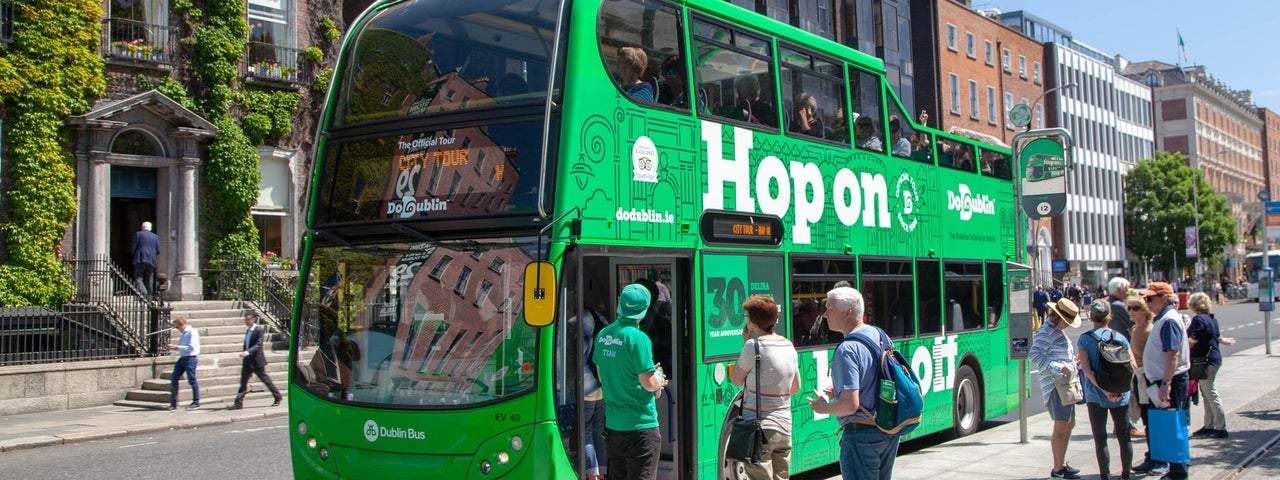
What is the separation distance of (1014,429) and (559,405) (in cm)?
774

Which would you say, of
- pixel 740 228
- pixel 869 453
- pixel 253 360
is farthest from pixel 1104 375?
pixel 253 360

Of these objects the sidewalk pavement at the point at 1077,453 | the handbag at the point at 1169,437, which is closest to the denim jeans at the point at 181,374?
the sidewalk pavement at the point at 1077,453

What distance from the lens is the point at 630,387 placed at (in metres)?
6.52

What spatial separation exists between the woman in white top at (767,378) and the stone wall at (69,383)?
1465 cm

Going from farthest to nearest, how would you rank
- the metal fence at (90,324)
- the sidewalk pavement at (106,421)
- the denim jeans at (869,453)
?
the metal fence at (90,324) → the sidewalk pavement at (106,421) → the denim jeans at (869,453)

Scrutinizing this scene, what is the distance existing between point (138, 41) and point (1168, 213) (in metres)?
65.3

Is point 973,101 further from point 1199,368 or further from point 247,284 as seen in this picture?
point 1199,368

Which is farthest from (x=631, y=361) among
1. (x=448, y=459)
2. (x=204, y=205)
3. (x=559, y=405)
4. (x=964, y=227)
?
(x=204, y=205)

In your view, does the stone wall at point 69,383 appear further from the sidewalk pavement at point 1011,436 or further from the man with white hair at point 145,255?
the man with white hair at point 145,255

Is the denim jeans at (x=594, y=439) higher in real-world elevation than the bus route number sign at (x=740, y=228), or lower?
lower

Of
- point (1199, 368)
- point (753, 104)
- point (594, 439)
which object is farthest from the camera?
point (1199, 368)

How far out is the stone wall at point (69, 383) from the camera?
55.0 feet

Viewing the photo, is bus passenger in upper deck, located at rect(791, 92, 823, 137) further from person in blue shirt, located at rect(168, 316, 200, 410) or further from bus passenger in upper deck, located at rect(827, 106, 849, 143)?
person in blue shirt, located at rect(168, 316, 200, 410)

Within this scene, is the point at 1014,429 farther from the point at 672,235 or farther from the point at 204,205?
the point at 204,205
